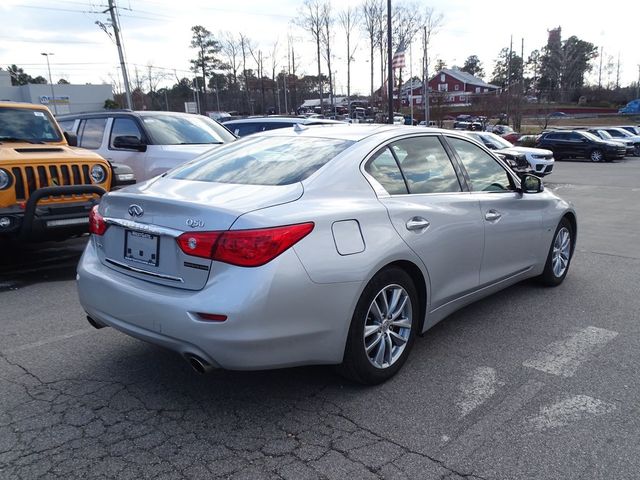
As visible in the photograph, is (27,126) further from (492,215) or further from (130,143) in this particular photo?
(492,215)

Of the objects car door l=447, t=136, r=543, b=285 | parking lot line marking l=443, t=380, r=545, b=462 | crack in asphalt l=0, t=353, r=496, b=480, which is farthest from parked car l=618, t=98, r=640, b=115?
crack in asphalt l=0, t=353, r=496, b=480

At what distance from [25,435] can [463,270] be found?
9.91 feet

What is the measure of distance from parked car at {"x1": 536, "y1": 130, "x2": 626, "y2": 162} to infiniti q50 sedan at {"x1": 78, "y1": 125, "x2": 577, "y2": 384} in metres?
26.1

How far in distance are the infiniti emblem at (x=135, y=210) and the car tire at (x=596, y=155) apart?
1123 inches

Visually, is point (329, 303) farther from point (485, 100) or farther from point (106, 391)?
point (485, 100)

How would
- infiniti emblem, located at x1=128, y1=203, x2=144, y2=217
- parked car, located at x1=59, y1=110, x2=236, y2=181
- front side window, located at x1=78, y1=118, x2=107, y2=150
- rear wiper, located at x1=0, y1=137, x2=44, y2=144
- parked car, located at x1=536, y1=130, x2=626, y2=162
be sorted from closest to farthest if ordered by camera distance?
infiniti emblem, located at x1=128, y1=203, x2=144, y2=217 → rear wiper, located at x1=0, y1=137, x2=44, y2=144 → parked car, located at x1=59, y1=110, x2=236, y2=181 → front side window, located at x1=78, y1=118, x2=107, y2=150 → parked car, located at x1=536, y1=130, x2=626, y2=162

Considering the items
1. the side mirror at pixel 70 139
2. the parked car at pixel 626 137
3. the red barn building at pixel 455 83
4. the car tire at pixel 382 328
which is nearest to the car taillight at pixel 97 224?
the car tire at pixel 382 328

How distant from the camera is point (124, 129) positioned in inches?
347

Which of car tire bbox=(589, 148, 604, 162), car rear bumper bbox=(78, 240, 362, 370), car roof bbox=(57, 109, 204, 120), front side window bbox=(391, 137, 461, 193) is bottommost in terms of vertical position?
car tire bbox=(589, 148, 604, 162)

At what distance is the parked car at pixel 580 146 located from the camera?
26.9 meters

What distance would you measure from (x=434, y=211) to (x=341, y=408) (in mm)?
1493

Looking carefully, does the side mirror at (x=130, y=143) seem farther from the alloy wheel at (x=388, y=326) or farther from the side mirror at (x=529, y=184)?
the alloy wheel at (x=388, y=326)

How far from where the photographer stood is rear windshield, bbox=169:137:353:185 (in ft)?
11.5

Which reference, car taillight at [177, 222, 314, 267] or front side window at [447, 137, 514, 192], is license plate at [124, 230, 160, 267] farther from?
front side window at [447, 137, 514, 192]
